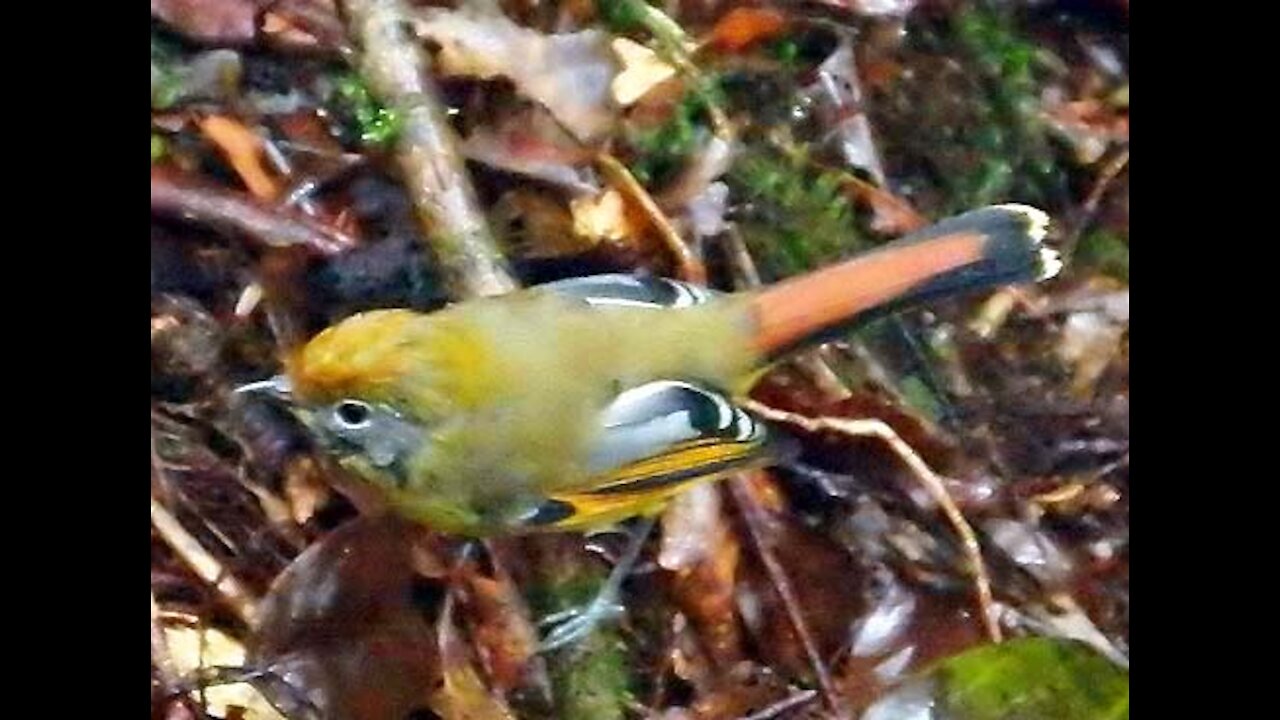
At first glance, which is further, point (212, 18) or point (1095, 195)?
point (1095, 195)

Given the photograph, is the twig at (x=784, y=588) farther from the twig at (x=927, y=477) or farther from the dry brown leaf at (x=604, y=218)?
the dry brown leaf at (x=604, y=218)

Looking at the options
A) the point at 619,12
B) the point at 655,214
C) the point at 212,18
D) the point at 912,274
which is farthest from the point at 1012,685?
the point at 212,18

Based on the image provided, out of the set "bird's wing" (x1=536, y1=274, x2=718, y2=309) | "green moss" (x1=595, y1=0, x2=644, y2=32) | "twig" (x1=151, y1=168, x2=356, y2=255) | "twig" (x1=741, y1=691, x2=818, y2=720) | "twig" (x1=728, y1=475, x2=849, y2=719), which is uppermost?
"green moss" (x1=595, y1=0, x2=644, y2=32)

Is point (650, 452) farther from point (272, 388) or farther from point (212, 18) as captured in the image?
point (212, 18)

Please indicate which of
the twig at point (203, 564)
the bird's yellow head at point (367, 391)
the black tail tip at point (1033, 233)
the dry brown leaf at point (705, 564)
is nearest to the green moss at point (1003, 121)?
the black tail tip at point (1033, 233)

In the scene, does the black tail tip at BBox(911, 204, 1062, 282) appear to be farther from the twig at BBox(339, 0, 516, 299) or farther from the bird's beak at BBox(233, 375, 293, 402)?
the bird's beak at BBox(233, 375, 293, 402)

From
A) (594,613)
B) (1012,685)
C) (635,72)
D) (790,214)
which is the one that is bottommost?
(1012,685)

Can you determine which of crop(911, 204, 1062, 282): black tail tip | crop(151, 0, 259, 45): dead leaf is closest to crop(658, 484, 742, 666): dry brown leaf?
crop(911, 204, 1062, 282): black tail tip
